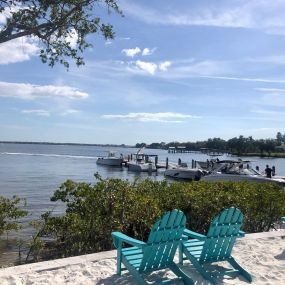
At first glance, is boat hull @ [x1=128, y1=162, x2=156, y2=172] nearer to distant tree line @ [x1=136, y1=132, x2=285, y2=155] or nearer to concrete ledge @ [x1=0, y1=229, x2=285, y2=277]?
concrete ledge @ [x1=0, y1=229, x2=285, y2=277]

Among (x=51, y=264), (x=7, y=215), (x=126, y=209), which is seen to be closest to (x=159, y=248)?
(x=51, y=264)

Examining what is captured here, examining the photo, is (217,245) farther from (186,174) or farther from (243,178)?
(186,174)

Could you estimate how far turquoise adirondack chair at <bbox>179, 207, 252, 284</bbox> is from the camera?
5266 millimetres

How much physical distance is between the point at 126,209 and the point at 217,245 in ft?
7.72

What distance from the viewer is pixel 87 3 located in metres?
5.68

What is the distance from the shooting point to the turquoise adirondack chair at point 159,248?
15.5ft

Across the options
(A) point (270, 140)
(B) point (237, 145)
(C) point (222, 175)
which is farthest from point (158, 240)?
(A) point (270, 140)

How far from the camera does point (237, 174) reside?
1155 inches

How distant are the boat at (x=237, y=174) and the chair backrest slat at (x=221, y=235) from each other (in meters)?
22.6

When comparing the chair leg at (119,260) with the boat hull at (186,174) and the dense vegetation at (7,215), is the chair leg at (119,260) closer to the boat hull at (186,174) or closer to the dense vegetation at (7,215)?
the dense vegetation at (7,215)

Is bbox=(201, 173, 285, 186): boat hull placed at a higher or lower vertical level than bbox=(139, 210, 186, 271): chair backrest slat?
lower

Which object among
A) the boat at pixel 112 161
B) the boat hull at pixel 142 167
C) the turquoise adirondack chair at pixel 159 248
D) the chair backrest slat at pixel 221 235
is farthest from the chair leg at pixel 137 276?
the boat at pixel 112 161

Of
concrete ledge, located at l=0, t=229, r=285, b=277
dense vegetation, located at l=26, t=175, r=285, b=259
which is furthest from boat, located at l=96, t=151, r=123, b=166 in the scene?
concrete ledge, located at l=0, t=229, r=285, b=277

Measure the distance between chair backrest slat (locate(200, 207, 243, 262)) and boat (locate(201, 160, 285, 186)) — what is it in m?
22.6
